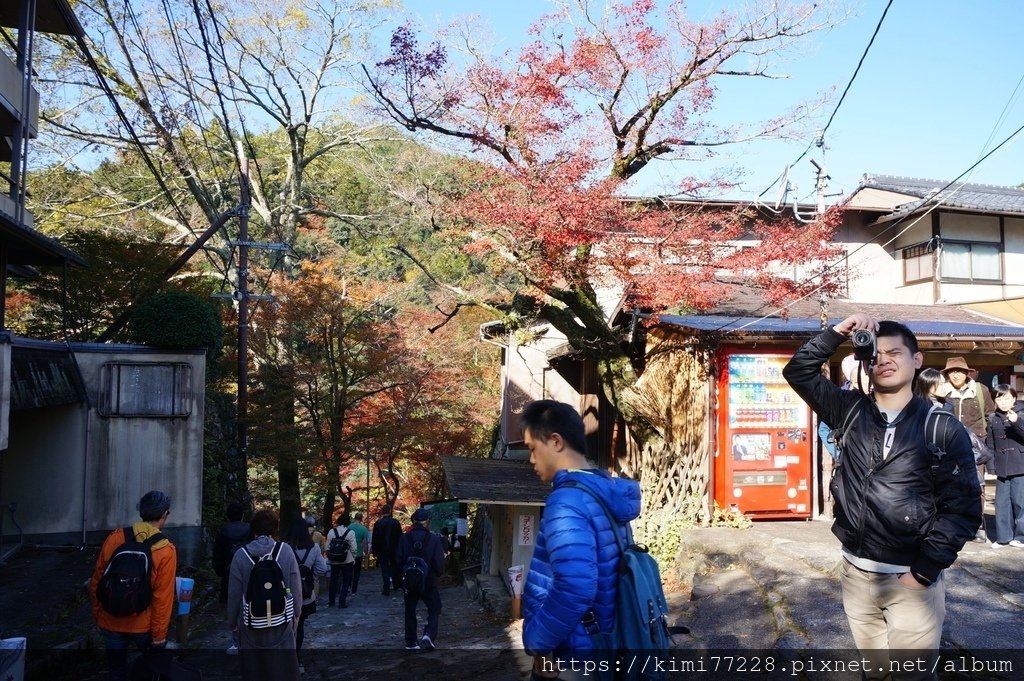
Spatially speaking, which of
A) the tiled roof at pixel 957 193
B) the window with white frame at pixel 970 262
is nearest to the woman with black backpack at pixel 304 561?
the tiled roof at pixel 957 193

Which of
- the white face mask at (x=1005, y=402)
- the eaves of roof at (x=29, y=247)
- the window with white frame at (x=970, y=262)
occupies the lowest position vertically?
the white face mask at (x=1005, y=402)

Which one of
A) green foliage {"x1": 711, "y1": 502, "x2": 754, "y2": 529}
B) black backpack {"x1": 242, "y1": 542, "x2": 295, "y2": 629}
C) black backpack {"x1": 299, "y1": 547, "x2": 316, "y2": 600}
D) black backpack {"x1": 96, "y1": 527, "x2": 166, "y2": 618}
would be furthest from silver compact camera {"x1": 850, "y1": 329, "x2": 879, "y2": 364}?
green foliage {"x1": 711, "y1": 502, "x2": 754, "y2": 529}

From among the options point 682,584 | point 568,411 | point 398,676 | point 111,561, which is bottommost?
point 398,676

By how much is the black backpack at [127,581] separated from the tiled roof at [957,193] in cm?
1484

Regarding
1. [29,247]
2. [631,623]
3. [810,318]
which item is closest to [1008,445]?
[810,318]

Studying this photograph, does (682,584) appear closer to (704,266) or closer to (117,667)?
(704,266)

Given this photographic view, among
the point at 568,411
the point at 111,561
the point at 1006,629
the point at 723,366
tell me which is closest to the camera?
the point at 568,411

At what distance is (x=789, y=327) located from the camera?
37.6ft

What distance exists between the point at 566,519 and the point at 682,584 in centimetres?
699

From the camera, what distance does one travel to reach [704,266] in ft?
39.1

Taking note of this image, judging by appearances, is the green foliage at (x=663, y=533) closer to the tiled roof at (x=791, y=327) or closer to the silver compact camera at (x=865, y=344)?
the tiled roof at (x=791, y=327)

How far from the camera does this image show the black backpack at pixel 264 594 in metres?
5.55

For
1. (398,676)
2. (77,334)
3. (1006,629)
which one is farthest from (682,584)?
(77,334)

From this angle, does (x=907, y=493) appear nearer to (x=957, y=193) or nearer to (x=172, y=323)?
(x=172, y=323)
